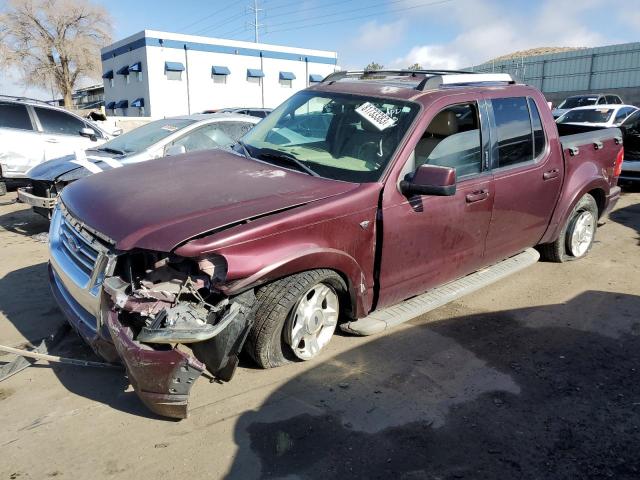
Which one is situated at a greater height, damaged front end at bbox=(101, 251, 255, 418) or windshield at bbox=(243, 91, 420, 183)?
windshield at bbox=(243, 91, 420, 183)

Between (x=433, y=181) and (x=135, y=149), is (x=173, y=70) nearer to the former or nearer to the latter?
(x=135, y=149)

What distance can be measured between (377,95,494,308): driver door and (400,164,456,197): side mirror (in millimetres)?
135

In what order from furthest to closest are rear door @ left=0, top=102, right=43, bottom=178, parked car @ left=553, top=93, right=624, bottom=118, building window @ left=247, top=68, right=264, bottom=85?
building window @ left=247, top=68, right=264, bottom=85 < parked car @ left=553, top=93, right=624, bottom=118 < rear door @ left=0, top=102, right=43, bottom=178

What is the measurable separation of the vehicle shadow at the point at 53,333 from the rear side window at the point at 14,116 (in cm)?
497

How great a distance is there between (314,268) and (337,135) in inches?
51.4

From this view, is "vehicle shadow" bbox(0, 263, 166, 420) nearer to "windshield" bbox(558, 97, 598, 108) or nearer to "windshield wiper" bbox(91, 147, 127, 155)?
"windshield wiper" bbox(91, 147, 127, 155)

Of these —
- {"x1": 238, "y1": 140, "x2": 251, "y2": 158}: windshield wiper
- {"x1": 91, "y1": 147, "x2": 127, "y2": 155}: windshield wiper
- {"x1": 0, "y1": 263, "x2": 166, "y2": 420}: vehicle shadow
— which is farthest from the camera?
{"x1": 91, "y1": 147, "x2": 127, "y2": 155}: windshield wiper

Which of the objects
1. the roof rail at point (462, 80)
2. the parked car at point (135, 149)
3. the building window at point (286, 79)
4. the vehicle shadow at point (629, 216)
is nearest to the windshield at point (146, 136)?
the parked car at point (135, 149)

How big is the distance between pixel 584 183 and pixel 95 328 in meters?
4.82

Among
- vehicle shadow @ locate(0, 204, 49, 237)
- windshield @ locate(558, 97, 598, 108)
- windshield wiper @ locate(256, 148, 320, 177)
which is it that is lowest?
vehicle shadow @ locate(0, 204, 49, 237)

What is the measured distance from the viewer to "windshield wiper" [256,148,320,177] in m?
3.82

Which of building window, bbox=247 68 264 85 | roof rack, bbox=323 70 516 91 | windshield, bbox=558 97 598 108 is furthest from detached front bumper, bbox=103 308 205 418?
building window, bbox=247 68 264 85

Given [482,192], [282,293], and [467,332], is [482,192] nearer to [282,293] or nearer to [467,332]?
[467,332]

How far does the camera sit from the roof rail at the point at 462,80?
4.12m
